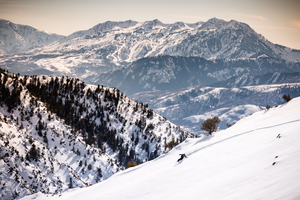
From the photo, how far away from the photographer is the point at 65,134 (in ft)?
326

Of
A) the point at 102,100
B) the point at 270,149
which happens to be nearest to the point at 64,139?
the point at 102,100

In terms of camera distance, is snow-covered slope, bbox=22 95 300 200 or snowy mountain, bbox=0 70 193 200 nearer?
snow-covered slope, bbox=22 95 300 200

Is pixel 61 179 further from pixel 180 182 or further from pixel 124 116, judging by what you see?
pixel 124 116

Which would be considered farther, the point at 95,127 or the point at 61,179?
the point at 95,127

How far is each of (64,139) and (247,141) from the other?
285ft

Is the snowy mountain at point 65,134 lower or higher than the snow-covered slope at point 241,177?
lower

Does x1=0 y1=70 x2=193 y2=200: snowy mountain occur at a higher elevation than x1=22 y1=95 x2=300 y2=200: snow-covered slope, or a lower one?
lower

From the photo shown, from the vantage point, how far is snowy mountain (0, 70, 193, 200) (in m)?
66.2

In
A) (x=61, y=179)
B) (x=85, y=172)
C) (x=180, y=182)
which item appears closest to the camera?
(x=180, y=182)

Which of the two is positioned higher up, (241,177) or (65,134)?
(241,177)

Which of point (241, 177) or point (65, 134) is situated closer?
point (241, 177)

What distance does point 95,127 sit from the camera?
454 ft

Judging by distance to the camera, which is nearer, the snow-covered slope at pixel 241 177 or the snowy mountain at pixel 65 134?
the snow-covered slope at pixel 241 177

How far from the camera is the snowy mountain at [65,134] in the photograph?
A: 66.2 m
